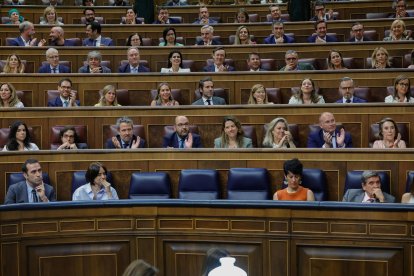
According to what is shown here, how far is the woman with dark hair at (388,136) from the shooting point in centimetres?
594

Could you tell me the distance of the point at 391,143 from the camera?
594 centimetres

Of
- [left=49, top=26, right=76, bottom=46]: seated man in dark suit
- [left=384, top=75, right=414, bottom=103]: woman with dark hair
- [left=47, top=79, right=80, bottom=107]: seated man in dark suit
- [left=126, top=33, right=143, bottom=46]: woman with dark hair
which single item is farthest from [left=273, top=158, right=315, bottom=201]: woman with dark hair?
[left=49, top=26, right=76, bottom=46]: seated man in dark suit

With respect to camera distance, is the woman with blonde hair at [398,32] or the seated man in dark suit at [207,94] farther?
the woman with blonde hair at [398,32]

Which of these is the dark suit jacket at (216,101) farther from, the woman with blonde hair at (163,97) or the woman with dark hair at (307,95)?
the woman with dark hair at (307,95)

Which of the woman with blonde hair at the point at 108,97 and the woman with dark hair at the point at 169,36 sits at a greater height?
the woman with dark hair at the point at 169,36

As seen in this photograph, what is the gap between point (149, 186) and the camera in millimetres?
5691

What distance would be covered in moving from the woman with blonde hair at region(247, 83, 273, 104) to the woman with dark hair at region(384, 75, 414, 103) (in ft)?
3.27

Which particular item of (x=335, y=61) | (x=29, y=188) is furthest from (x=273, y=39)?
(x=29, y=188)

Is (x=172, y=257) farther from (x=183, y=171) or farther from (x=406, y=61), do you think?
(x=406, y=61)

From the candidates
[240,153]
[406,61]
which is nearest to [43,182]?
[240,153]

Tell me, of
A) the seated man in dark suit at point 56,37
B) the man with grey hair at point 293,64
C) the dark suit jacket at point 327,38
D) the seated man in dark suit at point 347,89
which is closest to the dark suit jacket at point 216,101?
the man with grey hair at point 293,64

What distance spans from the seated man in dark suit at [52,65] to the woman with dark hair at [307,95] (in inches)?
84.1

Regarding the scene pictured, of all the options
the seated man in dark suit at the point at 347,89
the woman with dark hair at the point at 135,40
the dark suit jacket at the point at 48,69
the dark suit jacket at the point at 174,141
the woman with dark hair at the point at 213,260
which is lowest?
the woman with dark hair at the point at 213,260

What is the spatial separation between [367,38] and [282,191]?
3.81 meters
